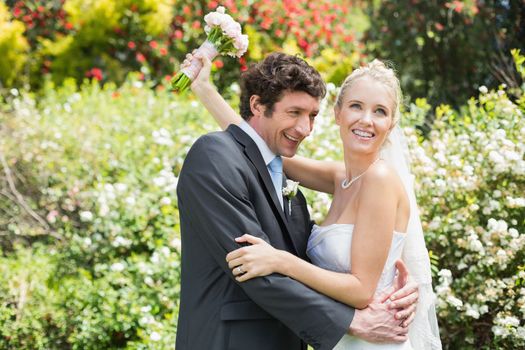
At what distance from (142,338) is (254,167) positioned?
2.30 meters

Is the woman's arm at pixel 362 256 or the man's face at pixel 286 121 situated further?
the man's face at pixel 286 121

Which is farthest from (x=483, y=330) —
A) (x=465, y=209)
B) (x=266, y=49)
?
(x=266, y=49)

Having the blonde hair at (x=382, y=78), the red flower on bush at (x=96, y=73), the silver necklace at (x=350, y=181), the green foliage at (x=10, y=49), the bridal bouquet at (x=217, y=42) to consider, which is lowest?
the silver necklace at (x=350, y=181)

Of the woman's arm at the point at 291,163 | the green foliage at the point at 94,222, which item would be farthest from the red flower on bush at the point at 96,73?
the woman's arm at the point at 291,163

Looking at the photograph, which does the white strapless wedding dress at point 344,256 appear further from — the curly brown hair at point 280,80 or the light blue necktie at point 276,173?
the curly brown hair at point 280,80

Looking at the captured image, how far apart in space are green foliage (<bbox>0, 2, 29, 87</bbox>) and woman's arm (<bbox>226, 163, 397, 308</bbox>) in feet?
24.5

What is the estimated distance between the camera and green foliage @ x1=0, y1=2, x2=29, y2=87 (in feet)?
30.8

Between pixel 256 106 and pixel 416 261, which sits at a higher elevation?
pixel 256 106

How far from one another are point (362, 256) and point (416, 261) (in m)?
0.47

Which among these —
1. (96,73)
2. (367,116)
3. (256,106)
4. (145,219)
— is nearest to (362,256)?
(367,116)

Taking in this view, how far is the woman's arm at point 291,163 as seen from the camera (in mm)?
3332

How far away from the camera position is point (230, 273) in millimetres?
2602

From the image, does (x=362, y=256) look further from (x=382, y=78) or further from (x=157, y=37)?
(x=157, y=37)

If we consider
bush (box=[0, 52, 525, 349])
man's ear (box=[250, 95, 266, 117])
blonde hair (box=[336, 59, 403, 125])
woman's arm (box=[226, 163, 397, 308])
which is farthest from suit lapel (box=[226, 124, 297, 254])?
bush (box=[0, 52, 525, 349])
